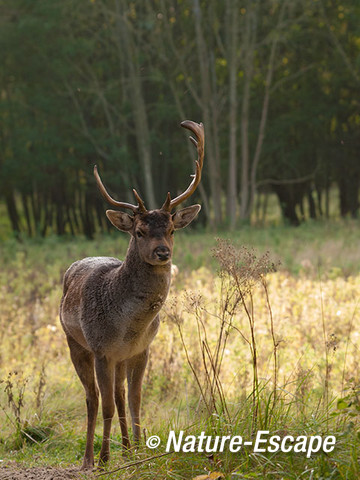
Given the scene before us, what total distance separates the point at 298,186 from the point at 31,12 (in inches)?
533

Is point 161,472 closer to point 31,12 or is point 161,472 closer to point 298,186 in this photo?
point 31,12

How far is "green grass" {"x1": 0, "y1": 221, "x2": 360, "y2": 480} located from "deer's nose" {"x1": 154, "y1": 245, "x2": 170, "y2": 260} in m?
0.44

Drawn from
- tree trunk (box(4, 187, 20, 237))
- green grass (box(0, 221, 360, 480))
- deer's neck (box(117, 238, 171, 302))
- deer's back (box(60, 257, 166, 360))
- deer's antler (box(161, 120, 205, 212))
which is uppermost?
deer's antler (box(161, 120, 205, 212))

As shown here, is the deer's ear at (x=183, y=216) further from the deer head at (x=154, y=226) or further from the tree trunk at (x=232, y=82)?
the tree trunk at (x=232, y=82)

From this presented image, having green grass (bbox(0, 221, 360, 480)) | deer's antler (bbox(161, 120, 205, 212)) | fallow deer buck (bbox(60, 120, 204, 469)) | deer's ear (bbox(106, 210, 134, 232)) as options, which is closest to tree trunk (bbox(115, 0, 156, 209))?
green grass (bbox(0, 221, 360, 480))

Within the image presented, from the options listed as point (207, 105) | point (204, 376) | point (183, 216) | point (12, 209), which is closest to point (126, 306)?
point (183, 216)

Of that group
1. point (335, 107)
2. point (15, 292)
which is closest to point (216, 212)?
point (335, 107)

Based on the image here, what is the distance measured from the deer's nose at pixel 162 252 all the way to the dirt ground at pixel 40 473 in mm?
1606

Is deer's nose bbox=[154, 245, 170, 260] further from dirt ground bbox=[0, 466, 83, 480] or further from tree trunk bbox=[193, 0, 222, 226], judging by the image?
tree trunk bbox=[193, 0, 222, 226]

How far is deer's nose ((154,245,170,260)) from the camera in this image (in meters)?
4.66

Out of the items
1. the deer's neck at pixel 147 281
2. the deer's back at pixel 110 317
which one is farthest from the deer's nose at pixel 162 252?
the deer's back at pixel 110 317

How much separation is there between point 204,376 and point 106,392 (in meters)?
2.78

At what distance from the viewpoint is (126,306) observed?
195 inches

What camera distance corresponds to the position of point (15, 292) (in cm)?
1295
